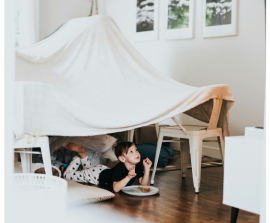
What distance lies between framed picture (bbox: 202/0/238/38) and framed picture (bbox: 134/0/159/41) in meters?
0.82

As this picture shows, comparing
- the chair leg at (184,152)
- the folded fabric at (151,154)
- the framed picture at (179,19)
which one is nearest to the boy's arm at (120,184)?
the chair leg at (184,152)

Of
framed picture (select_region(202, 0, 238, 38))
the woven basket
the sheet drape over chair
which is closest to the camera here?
the woven basket

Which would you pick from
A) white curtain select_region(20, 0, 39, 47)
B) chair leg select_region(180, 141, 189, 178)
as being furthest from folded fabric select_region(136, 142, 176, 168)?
white curtain select_region(20, 0, 39, 47)

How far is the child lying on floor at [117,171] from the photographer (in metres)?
2.31

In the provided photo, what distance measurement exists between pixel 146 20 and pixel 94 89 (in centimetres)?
234

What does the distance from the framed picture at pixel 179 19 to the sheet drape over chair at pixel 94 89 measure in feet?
4.14

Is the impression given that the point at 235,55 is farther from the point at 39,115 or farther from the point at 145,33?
the point at 39,115

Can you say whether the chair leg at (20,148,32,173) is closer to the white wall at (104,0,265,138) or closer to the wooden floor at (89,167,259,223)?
the wooden floor at (89,167,259,223)

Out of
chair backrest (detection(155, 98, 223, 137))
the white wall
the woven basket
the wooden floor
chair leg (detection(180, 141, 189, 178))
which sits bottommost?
the wooden floor

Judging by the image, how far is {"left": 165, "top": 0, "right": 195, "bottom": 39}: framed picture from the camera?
3.91 meters

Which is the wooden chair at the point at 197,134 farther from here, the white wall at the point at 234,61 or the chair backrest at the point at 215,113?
the white wall at the point at 234,61

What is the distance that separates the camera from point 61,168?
103 inches

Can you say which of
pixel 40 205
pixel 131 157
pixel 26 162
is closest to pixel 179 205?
pixel 131 157

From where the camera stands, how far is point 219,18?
11.8 ft
